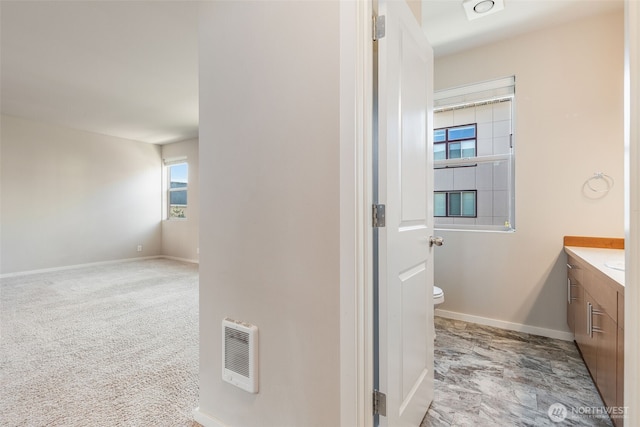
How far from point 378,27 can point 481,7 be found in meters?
1.63

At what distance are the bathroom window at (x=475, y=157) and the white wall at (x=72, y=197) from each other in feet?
19.7

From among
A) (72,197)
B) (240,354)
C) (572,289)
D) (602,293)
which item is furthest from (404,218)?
(72,197)

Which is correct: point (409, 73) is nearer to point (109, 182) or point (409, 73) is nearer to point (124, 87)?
point (124, 87)

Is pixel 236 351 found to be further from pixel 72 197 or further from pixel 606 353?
pixel 72 197

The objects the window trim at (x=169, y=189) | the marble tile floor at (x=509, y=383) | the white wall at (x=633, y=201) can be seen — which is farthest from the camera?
the window trim at (x=169, y=189)

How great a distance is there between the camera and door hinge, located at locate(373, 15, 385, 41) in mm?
1185

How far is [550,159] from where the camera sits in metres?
2.54

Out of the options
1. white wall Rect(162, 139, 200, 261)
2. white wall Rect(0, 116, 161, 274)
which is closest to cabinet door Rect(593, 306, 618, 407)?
white wall Rect(162, 139, 200, 261)

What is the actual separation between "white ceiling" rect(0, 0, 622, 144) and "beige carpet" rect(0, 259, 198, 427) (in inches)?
Answer: 99.2

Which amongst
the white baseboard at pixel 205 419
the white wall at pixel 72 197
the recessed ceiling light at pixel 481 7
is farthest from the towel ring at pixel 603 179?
the white wall at pixel 72 197

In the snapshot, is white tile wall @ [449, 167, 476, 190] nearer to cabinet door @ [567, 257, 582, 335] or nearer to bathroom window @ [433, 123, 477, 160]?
bathroom window @ [433, 123, 477, 160]

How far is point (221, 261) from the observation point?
1471 mm

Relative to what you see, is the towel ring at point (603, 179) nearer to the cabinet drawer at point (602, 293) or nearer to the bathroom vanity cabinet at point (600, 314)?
the bathroom vanity cabinet at point (600, 314)

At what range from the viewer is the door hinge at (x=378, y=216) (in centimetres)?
116
